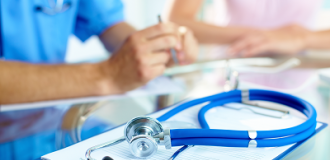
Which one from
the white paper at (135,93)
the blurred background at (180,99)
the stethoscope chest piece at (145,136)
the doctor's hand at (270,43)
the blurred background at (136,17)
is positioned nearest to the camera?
the stethoscope chest piece at (145,136)

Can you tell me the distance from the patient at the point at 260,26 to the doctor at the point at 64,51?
0.88 feet

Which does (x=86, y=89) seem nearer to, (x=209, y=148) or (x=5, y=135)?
(x=5, y=135)

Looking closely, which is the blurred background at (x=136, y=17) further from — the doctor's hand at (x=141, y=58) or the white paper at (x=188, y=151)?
the white paper at (x=188, y=151)

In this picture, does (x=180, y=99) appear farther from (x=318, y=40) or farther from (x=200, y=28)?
(x=318, y=40)

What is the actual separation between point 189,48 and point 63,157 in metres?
0.47

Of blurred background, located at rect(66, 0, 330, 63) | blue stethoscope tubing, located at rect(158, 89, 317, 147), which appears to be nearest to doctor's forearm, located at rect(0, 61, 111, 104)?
blue stethoscope tubing, located at rect(158, 89, 317, 147)

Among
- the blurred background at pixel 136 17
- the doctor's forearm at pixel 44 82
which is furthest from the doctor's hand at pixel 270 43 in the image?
the blurred background at pixel 136 17

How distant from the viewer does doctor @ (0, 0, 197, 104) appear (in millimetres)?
593

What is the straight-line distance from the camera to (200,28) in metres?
1.04

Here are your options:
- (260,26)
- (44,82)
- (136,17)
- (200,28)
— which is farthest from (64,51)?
(136,17)

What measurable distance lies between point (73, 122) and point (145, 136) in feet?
0.72

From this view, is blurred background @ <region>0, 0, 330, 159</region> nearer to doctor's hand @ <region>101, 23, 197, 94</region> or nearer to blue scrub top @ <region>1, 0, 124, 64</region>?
doctor's hand @ <region>101, 23, 197, 94</region>

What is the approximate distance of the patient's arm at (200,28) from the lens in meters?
1.00

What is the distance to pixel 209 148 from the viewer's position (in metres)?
0.32
